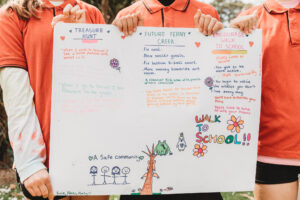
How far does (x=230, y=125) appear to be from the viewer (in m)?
1.89

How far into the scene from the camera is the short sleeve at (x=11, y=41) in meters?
1.72

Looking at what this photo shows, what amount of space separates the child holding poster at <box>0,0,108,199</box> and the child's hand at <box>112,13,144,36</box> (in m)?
0.23

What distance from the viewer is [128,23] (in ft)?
5.84

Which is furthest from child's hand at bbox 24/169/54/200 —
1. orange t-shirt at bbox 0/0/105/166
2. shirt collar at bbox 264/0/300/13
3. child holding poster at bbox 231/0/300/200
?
shirt collar at bbox 264/0/300/13

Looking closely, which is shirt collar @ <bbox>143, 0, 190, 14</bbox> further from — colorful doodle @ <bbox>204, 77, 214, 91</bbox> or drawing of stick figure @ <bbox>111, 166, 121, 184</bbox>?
drawing of stick figure @ <bbox>111, 166, 121, 184</bbox>

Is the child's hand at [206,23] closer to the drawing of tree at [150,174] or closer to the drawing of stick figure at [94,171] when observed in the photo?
the drawing of tree at [150,174]

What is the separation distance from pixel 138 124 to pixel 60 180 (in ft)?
1.77

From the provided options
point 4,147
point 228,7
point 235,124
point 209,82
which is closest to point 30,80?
point 209,82

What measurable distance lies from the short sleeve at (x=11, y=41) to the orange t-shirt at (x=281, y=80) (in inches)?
56.5

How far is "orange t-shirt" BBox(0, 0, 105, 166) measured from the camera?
1.74 m

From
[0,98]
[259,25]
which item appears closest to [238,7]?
[0,98]

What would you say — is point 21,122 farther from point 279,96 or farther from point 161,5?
point 279,96

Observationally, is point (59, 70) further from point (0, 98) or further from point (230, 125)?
point (0, 98)

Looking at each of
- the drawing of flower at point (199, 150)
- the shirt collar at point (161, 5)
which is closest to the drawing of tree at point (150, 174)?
the drawing of flower at point (199, 150)
